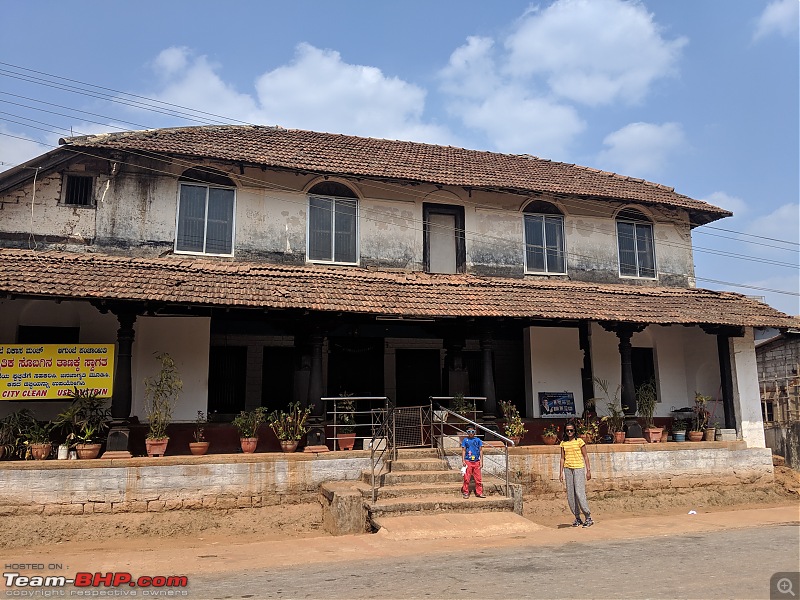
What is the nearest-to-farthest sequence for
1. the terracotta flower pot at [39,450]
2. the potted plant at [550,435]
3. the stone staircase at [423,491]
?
the stone staircase at [423,491], the terracotta flower pot at [39,450], the potted plant at [550,435]

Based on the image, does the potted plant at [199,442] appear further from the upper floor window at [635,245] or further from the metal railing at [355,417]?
the upper floor window at [635,245]

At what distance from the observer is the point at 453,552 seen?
24.7ft

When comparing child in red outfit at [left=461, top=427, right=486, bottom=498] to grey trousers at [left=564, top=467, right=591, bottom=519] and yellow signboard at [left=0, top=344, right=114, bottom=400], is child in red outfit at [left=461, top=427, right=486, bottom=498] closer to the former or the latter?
grey trousers at [left=564, top=467, right=591, bottom=519]

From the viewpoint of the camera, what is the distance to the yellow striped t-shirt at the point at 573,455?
952 cm

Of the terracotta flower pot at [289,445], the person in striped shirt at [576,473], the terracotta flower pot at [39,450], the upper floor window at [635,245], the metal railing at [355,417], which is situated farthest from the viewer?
the upper floor window at [635,245]

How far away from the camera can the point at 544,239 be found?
15.0 meters

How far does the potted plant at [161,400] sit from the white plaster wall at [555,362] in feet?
26.6

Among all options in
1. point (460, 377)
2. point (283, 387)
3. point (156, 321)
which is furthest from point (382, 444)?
point (156, 321)

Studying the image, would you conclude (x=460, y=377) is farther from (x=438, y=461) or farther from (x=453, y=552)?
(x=453, y=552)

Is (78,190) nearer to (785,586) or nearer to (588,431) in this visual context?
(588,431)

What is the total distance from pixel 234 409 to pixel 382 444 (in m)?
4.09

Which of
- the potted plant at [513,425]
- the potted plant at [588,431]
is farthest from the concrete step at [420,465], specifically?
the potted plant at [588,431]

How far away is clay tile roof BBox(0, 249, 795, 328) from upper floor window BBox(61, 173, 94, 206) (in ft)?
4.59

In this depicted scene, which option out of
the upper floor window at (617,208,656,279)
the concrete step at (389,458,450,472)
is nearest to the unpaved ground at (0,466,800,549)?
the concrete step at (389,458,450,472)
